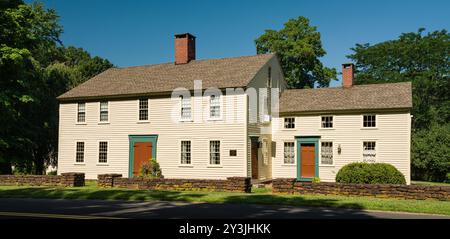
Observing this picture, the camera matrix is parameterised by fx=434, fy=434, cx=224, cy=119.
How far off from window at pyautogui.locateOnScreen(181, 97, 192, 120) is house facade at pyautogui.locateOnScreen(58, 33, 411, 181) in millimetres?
63

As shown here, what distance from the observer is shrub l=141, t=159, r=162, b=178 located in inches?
1013

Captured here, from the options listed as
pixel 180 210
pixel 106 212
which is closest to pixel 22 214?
pixel 106 212

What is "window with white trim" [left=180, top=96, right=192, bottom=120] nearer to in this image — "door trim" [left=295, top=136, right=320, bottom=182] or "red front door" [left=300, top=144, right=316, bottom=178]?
"door trim" [left=295, top=136, right=320, bottom=182]

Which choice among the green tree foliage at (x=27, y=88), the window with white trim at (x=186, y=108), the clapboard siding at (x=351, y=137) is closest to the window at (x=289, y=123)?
the clapboard siding at (x=351, y=137)

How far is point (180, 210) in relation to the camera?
1299 centimetres

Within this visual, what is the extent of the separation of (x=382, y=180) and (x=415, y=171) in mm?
15481

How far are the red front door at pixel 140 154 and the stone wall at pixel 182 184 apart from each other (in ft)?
19.4

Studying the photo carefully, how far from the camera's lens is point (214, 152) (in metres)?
26.4

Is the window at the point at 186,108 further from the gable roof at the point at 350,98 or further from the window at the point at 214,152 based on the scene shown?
the gable roof at the point at 350,98

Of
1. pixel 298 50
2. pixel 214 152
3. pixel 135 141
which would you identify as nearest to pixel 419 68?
pixel 298 50

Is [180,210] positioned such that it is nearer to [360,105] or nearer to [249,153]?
[249,153]

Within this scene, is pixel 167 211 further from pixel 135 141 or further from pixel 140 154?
pixel 135 141

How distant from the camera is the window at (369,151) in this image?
26.1 metres

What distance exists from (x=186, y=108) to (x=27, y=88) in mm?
10549
